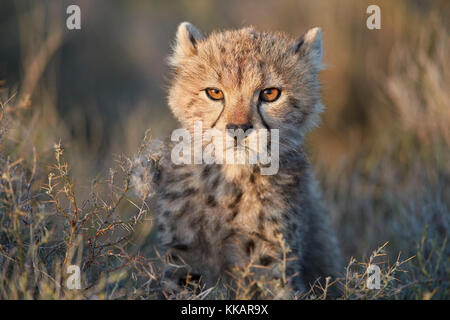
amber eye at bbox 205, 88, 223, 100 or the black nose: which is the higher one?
amber eye at bbox 205, 88, 223, 100

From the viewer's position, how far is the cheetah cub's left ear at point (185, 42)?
3344mm

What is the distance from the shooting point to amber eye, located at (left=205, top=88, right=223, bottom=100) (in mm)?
3012

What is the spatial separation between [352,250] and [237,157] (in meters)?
2.23

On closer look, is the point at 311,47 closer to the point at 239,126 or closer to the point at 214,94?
the point at 214,94

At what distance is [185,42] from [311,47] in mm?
768

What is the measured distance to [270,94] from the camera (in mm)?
3035

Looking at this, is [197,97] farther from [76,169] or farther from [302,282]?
[76,169]

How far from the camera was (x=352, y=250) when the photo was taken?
4.79 meters

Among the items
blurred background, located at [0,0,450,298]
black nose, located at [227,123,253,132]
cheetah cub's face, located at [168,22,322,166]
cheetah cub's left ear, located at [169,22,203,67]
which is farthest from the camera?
blurred background, located at [0,0,450,298]

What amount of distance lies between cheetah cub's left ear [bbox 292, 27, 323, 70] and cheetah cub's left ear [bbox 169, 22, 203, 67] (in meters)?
0.60

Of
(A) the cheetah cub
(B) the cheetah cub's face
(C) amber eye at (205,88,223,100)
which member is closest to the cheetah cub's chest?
(A) the cheetah cub

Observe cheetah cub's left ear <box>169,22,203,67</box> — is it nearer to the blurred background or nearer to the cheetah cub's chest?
the blurred background

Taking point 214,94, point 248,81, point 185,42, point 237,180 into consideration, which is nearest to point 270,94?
point 248,81
